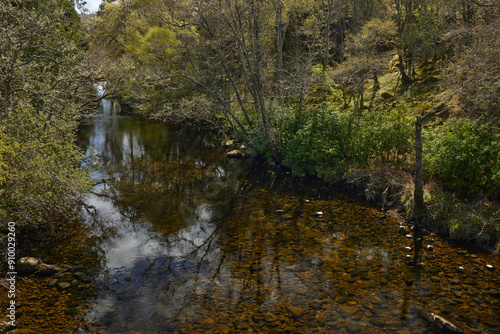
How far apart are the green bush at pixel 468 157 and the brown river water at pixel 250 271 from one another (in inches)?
90.7

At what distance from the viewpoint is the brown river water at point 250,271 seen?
6.57 meters

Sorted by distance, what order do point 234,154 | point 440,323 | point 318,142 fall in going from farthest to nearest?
point 234,154 → point 318,142 → point 440,323

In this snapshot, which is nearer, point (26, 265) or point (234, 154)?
point (26, 265)

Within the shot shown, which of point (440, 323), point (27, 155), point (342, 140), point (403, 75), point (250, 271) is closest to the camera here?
point (440, 323)

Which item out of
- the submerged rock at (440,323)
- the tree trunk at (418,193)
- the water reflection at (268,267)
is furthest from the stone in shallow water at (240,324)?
the tree trunk at (418,193)

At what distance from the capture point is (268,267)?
8.53m

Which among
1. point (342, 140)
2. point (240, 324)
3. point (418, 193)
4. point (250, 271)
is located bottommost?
point (240, 324)

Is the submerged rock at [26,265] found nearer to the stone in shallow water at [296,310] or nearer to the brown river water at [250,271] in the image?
the brown river water at [250,271]

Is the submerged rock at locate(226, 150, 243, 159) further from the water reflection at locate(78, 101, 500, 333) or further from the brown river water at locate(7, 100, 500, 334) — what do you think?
the brown river water at locate(7, 100, 500, 334)

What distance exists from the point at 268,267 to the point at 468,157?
7.66 meters

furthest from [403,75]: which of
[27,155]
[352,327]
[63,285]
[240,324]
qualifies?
[63,285]

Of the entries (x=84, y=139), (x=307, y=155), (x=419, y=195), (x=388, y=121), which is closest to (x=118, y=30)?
(x=84, y=139)

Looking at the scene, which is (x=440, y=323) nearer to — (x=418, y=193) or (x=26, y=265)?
(x=418, y=193)

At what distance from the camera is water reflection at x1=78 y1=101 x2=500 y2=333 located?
6.61 metres
